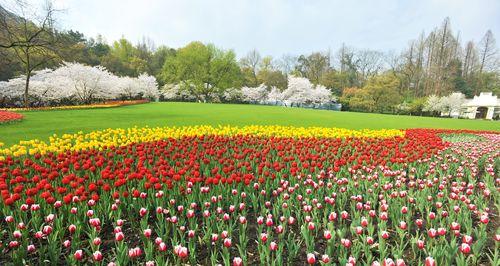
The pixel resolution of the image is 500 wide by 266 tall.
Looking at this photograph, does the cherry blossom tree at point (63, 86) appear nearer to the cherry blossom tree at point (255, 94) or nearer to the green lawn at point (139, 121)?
the green lawn at point (139, 121)

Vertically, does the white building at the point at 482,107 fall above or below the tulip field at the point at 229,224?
above

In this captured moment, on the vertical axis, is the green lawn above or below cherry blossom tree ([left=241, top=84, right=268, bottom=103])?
below

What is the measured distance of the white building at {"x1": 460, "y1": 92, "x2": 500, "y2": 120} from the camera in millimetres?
56328

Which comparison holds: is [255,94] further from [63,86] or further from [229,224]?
[229,224]

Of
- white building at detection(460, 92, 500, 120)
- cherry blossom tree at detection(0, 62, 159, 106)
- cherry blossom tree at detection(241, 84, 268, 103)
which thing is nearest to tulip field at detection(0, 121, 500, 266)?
cherry blossom tree at detection(0, 62, 159, 106)

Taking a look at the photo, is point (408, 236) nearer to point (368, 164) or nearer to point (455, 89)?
point (368, 164)

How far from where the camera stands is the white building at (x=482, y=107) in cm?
5633

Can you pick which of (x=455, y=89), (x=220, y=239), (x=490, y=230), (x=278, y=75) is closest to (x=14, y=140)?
(x=220, y=239)

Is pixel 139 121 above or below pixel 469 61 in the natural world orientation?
below

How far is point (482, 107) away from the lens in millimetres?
58188

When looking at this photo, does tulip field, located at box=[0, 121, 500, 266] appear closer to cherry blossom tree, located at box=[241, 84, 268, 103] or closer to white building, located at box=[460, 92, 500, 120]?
white building, located at box=[460, 92, 500, 120]

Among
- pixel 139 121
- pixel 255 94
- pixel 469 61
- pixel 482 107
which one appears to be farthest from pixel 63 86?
pixel 469 61

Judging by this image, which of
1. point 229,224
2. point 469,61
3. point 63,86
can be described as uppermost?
point 469,61

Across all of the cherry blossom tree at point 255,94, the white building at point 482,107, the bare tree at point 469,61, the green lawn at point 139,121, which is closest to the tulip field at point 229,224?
the green lawn at point 139,121
